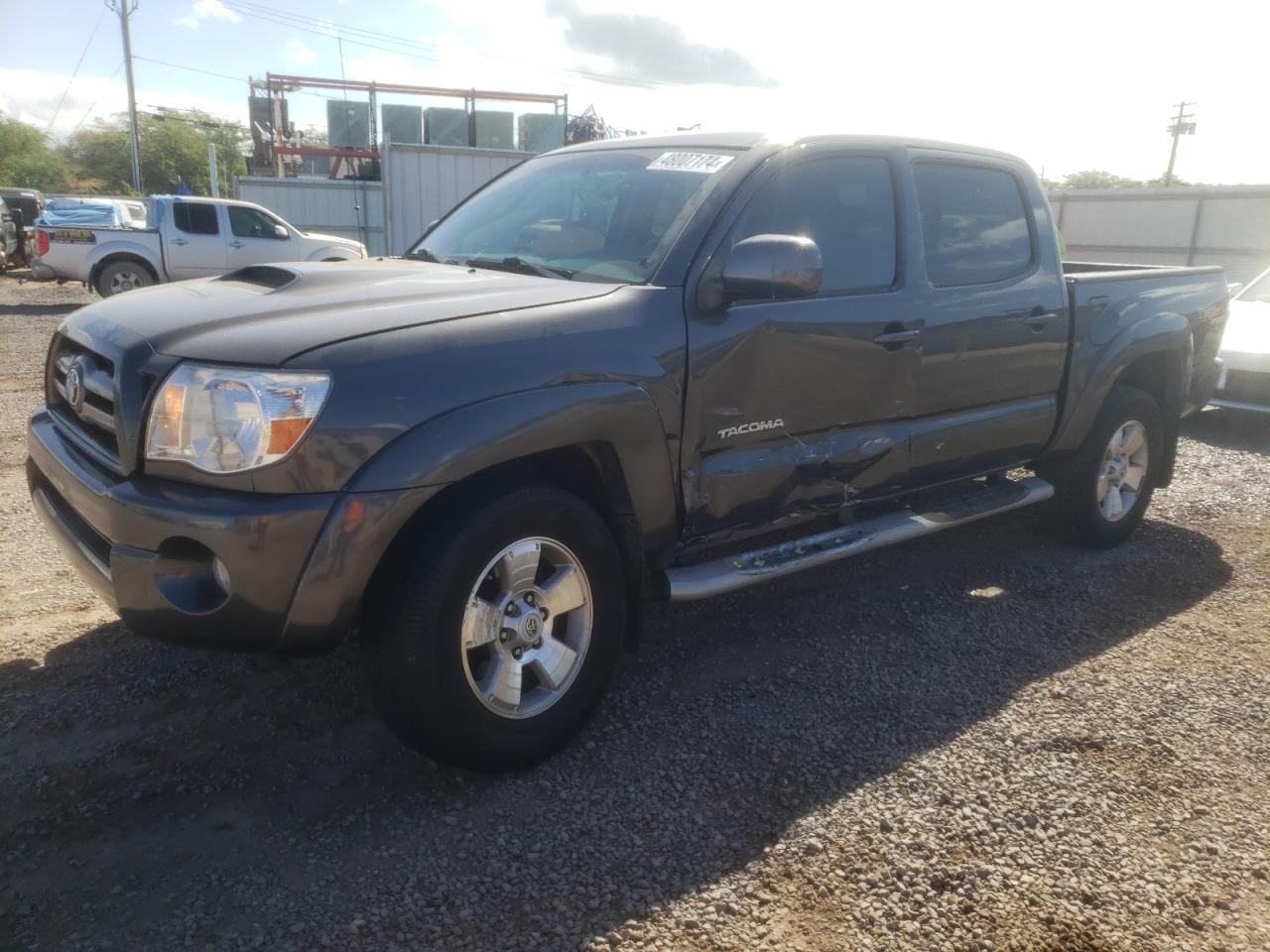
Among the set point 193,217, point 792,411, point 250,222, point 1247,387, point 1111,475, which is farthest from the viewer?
point 250,222

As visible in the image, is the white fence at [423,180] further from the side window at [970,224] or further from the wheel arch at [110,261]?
the side window at [970,224]

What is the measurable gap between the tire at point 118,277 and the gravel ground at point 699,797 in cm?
1285

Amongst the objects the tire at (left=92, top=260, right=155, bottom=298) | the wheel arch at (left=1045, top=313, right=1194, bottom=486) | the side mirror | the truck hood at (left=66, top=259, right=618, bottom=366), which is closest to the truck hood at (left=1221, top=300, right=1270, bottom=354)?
the wheel arch at (left=1045, top=313, right=1194, bottom=486)

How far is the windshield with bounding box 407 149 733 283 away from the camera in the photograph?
3334 millimetres

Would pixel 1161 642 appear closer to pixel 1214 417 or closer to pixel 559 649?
pixel 559 649

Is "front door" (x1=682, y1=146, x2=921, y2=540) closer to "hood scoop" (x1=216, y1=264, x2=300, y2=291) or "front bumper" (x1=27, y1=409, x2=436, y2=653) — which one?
"front bumper" (x1=27, y1=409, x2=436, y2=653)

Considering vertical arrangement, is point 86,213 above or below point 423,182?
below

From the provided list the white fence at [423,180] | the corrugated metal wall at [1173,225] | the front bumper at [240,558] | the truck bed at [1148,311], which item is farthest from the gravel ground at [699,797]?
the corrugated metal wall at [1173,225]

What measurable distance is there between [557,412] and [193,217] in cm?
1502

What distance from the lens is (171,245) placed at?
15461mm

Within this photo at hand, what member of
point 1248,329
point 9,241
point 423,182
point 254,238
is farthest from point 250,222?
point 1248,329

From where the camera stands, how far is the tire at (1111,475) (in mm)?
4906

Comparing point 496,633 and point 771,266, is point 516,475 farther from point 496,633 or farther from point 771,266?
point 771,266

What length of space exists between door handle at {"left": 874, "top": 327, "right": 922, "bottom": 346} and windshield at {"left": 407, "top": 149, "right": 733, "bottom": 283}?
862mm
